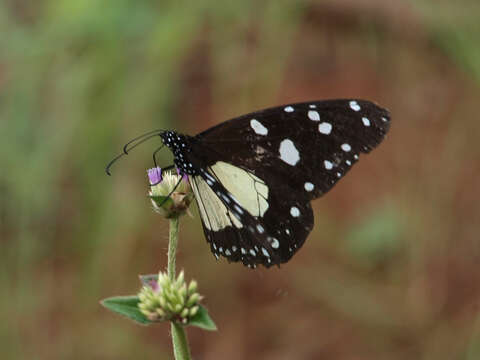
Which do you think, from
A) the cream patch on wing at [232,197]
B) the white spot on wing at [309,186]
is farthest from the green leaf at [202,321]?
the white spot on wing at [309,186]

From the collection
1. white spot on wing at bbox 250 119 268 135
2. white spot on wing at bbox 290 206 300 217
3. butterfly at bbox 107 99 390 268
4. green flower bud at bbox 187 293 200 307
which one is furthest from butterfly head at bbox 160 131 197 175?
green flower bud at bbox 187 293 200 307

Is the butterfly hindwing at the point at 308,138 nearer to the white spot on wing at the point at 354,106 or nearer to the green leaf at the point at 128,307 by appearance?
the white spot on wing at the point at 354,106

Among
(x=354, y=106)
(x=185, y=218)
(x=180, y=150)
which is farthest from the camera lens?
(x=185, y=218)

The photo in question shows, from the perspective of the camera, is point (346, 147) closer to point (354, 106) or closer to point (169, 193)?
point (354, 106)

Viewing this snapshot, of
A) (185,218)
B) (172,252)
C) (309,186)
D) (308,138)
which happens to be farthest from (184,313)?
(185,218)

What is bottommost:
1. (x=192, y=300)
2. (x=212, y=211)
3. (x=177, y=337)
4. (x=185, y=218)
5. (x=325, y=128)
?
(x=177, y=337)

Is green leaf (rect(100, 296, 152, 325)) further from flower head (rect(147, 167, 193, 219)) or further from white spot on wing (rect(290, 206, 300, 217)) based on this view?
white spot on wing (rect(290, 206, 300, 217))

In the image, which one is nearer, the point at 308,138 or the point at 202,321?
the point at 202,321
